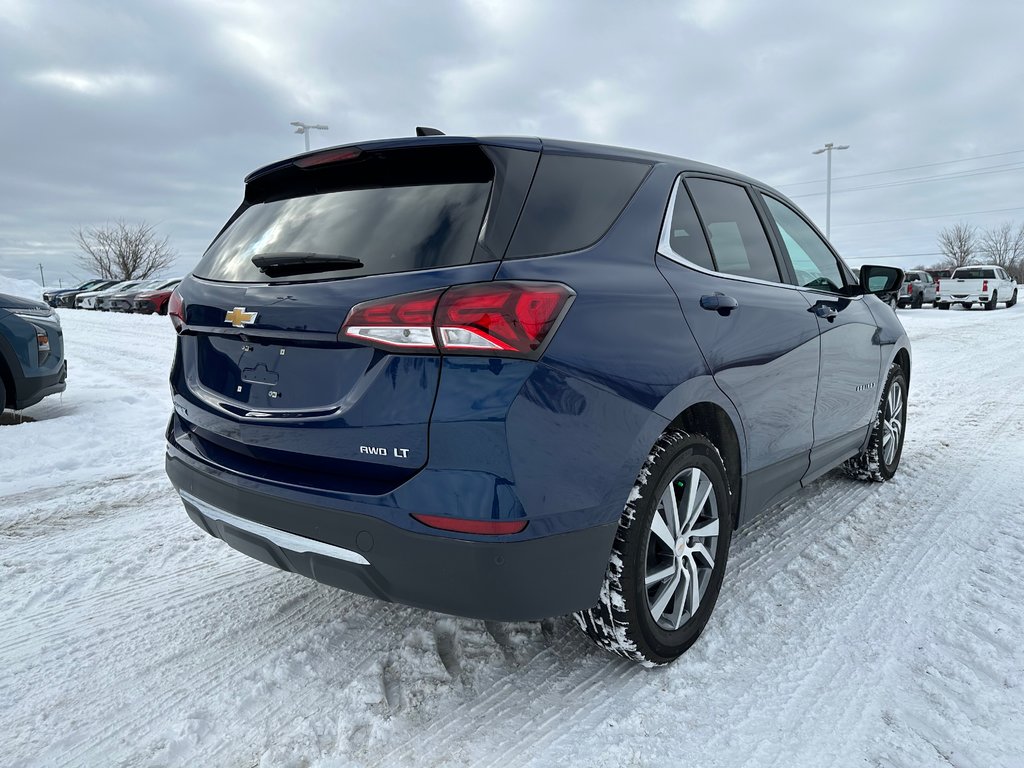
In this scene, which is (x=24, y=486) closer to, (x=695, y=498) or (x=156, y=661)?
(x=156, y=661)

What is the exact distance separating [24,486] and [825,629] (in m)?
4.60

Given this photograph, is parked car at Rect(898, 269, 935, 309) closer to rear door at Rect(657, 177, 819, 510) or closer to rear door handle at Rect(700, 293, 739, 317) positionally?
rear door at Rect(657, 177, 819, 510)

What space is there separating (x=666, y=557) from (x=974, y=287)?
30465mm

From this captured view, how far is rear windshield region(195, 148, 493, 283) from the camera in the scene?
1935 mm

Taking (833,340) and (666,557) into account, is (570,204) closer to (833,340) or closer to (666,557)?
(666,557)

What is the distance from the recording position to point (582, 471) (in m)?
1.91

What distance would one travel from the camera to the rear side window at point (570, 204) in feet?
6.46

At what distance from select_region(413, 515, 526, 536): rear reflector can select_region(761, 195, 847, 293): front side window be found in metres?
2.21

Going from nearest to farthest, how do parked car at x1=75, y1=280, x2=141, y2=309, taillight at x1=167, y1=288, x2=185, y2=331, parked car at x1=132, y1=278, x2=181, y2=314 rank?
taillight at x1=167, y1=288, x2=185, y2=331 → parked car at x1=132, y1=278, x2=181, y2=314 → parked car at x1=75, y1=280, x2=141, y2=309

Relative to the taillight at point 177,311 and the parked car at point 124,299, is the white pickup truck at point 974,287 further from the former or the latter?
the taillight at point 177,311

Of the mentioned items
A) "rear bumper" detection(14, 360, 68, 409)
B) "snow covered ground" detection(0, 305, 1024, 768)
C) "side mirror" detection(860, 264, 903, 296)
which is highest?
"side mirror" detection(860, 264, 903, 296)

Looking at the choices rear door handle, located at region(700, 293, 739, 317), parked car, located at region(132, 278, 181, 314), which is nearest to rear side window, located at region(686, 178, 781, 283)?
rear door handle, located at region(700, 293, 739, 317)

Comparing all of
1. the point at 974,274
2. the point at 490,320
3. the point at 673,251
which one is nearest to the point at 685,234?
the point at 673,251

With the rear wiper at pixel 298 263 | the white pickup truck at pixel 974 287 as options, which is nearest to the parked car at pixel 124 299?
the rear wiper at pixel 298 263
